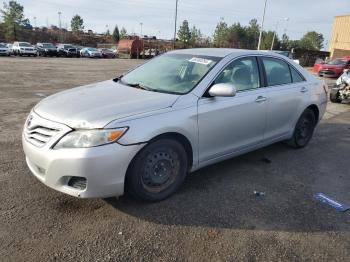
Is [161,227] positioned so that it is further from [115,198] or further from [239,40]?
[239,40]

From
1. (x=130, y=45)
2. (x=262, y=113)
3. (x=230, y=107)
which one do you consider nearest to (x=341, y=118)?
(x=262, y=113)

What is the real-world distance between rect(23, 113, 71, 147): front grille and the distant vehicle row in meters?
38.3

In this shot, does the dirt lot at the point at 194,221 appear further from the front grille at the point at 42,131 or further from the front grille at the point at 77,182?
Result: the front grille at the point at 42,131

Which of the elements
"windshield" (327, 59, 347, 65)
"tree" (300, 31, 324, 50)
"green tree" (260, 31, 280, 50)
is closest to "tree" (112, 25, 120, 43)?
"green tree" (260, 31, 280, 50)

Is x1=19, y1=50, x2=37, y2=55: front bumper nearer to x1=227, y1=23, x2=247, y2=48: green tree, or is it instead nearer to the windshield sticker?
the windshield sticker

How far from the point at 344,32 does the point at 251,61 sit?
57.1 m

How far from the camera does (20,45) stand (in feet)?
128

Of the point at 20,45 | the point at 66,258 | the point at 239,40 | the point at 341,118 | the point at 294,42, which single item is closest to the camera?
the point at 66,258

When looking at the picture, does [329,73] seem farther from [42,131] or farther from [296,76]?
[42,131]

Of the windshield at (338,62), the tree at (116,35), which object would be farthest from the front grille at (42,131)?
the tree at (116,35)

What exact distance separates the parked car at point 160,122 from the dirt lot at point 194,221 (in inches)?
12.2

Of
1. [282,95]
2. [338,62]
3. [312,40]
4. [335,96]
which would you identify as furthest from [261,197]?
[312,40]

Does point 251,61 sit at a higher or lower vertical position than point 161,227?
higher

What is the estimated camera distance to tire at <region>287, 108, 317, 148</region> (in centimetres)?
566
